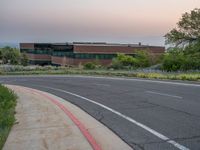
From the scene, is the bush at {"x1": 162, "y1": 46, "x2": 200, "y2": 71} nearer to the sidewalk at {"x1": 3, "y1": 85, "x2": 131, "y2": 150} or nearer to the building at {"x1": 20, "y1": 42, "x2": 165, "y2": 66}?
the building at {"x1": 20, "y1": 42, "x2": 165, "y2": 66}

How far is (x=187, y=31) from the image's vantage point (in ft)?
167

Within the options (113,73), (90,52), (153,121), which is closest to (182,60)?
(113,73)

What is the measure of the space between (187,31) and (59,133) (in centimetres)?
4405

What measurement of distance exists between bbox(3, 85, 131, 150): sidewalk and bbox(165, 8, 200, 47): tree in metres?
39.0

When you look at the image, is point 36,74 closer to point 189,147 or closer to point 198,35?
point 198,35

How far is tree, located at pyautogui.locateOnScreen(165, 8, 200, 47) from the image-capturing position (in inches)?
1969

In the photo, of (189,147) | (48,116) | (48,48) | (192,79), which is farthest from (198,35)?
(48,48)

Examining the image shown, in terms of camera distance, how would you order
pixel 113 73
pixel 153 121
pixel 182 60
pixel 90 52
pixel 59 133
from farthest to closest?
pixel 90 52 → pixel 182 60 → pixel 113 73 → pixel 153 121 → pixel 59 133

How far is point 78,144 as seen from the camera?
27.3ft

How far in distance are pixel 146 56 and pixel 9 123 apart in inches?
2535

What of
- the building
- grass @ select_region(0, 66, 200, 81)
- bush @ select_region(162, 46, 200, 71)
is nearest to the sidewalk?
grass @ select_region(0, 66, 200, 81)

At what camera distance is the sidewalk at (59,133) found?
27.0 ft

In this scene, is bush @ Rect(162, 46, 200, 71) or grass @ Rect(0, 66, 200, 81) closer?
grass @ Rect(0, 66, 200, 81)

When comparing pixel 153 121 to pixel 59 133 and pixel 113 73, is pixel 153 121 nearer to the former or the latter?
pixel 59 133
